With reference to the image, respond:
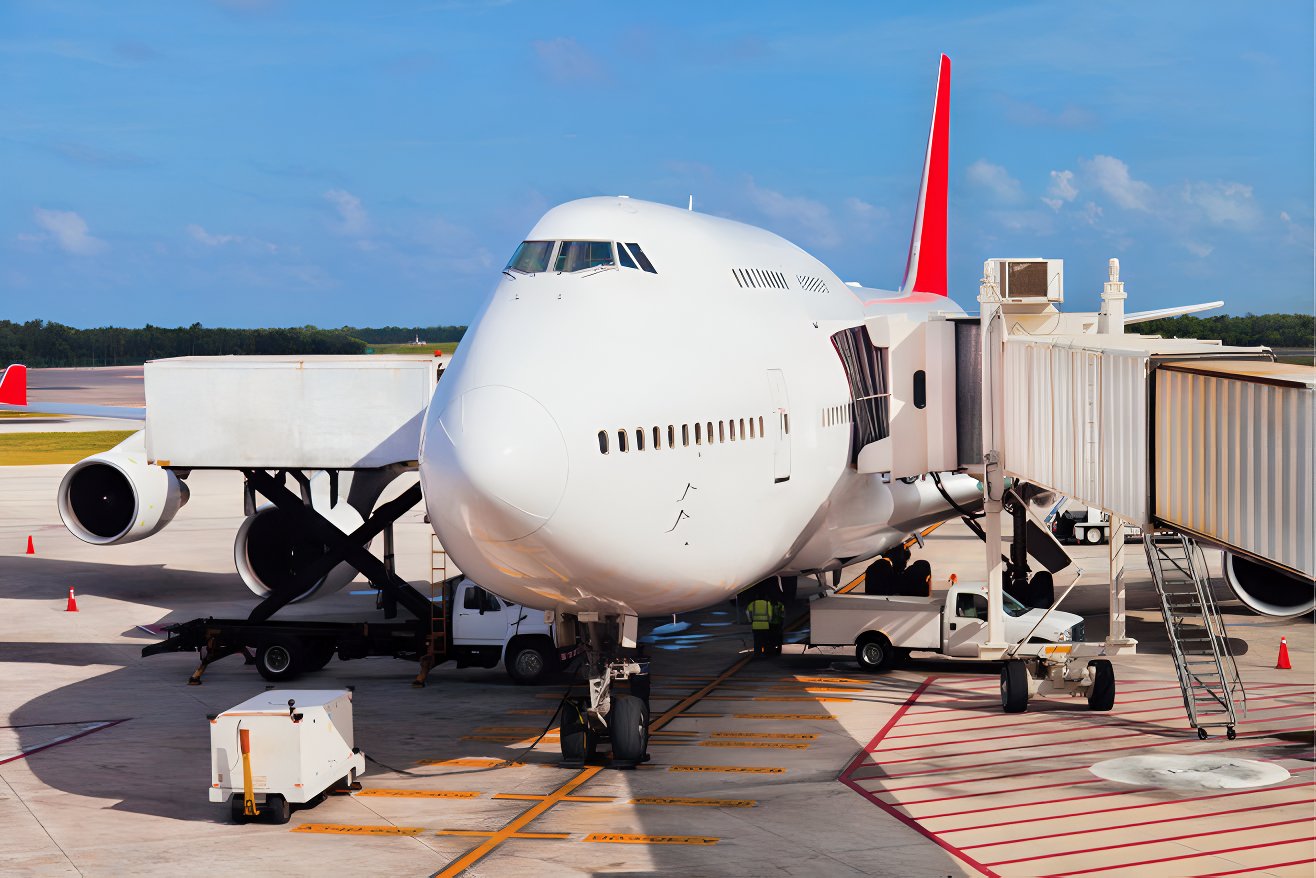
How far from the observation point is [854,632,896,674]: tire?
25.4 m

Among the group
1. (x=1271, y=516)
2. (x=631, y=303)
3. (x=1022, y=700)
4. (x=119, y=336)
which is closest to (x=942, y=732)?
(x=1022, y=700)

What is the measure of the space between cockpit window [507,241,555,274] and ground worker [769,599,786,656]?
11.4 m

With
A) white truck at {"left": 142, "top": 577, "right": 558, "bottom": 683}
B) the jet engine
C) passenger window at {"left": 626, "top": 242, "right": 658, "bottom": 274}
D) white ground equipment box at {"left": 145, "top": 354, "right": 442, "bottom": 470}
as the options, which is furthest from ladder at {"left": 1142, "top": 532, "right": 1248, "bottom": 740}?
the jet engine

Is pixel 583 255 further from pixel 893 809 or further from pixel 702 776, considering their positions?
pixel 893 809

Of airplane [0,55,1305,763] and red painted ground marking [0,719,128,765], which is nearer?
airplane [0,55,1305,763]

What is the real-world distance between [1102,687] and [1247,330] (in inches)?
3542

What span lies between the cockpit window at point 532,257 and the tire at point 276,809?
6.68 m

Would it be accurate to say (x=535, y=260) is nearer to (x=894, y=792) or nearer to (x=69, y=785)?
(x=894, y=792)

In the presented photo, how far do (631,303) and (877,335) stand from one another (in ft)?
25.3

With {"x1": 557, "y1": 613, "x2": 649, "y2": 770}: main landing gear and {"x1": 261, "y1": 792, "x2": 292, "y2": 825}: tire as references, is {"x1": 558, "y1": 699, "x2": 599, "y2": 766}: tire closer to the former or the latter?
{"x1": 557, "y1": 613, "x2": 649, "y2": 770}: main landing gear

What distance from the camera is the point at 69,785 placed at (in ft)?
61.5

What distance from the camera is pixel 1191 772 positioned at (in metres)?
18.5

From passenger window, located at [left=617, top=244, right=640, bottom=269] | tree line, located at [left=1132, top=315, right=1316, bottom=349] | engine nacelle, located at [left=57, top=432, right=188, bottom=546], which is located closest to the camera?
passenger window, located at [left=617, top=244, right=640, bottom=269]

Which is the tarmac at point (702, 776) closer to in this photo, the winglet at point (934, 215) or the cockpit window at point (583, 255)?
the cockpit window at point (583, 255)
